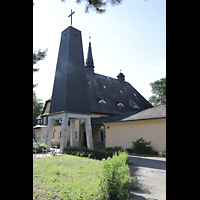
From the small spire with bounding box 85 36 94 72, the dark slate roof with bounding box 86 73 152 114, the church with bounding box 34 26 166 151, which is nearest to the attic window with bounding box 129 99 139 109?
the dark slate roof with bounding box 86 73 152 114

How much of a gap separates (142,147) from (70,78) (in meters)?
9.22

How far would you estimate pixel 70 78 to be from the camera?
17.1 m

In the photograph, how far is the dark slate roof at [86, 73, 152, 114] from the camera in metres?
26.8

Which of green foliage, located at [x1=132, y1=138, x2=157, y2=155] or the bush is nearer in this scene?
the bush

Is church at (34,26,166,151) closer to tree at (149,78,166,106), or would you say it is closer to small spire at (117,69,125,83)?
small spire at (117,69,125,83)

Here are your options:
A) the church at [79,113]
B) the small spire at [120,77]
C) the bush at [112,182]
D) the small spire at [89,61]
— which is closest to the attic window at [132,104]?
the small spire at [120,77]

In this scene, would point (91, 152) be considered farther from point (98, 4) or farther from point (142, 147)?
point (98, 4)

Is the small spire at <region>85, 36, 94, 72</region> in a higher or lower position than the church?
higher

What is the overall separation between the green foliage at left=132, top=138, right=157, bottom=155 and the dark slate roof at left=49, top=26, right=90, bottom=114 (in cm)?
555

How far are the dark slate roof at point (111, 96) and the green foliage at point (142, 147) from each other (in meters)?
9.96

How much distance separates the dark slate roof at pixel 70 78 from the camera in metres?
16.7

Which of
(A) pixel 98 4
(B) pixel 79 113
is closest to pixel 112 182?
(A) pixel 98 4
